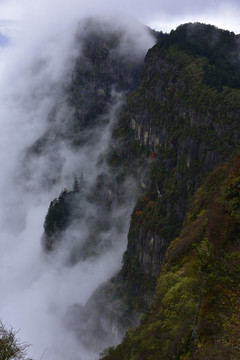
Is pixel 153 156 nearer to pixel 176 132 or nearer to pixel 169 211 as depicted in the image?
pixel 176 132

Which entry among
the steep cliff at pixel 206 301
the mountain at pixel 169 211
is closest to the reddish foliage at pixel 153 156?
the mountain at pixel 169 211

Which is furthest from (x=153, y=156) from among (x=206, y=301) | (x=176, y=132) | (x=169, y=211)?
(x=206, y=301)

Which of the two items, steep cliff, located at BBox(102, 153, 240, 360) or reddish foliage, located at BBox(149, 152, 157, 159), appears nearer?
steep cliff, located at BBox(102, 153, 240, 360)

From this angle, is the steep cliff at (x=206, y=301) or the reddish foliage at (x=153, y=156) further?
the reddish foliage at (x=153, y=156)

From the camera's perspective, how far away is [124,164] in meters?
122

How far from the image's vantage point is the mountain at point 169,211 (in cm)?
2230

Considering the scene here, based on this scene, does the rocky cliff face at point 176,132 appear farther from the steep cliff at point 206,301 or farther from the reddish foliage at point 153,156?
the steep cliff at point 206,301

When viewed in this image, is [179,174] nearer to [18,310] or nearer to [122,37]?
[18,310]

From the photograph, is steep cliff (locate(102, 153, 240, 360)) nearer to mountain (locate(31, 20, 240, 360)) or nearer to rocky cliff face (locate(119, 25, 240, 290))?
mountain (locate(31, 20, 240, 360))

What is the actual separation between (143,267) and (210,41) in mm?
66243

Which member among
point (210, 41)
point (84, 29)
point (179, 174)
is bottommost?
point (179, 174)

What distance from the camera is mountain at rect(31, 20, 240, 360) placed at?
2230cm

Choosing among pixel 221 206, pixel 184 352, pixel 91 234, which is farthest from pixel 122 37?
pixel 184 352

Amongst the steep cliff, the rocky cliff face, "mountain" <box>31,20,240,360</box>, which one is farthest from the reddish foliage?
the steep cliff
